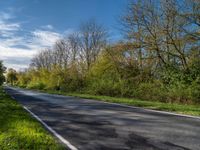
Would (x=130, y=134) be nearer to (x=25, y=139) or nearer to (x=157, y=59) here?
(x=25, y=139)

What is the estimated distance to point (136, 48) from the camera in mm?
26578

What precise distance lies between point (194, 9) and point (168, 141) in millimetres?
18295

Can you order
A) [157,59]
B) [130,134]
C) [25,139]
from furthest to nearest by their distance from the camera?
[157,59] < [130,134] < [25,139]

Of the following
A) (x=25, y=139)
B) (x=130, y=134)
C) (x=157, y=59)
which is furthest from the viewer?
(x=157, y=59)

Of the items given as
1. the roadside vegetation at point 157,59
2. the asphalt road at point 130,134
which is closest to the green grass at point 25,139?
the asphalt road at point 130,134

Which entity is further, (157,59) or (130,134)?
(157,59)

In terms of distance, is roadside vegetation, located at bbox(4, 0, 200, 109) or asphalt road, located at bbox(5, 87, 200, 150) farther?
roadside vegetation, located at bbox(4, 0, 200, 109)

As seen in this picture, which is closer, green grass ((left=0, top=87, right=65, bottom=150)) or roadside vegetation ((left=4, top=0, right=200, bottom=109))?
green grass ((left=0, top=87, right=65, bottom=150))

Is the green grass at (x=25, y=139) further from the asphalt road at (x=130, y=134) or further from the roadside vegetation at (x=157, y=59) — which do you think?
the roadside vegetation at (x=157, y=59)

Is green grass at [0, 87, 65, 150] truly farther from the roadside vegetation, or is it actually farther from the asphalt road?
the roadside vegetation

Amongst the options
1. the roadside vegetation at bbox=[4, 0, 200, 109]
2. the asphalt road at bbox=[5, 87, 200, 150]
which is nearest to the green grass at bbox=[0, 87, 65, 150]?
the asphalt road at bbox=[5, 87, 200, 150]

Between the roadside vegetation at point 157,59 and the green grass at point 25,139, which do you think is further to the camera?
the roadside vegetation at point 157,59

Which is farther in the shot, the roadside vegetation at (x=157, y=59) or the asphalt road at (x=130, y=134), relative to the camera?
the roadside vegetation at (x=157, y=59)

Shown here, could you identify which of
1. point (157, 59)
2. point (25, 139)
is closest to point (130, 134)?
point (25, 139)
